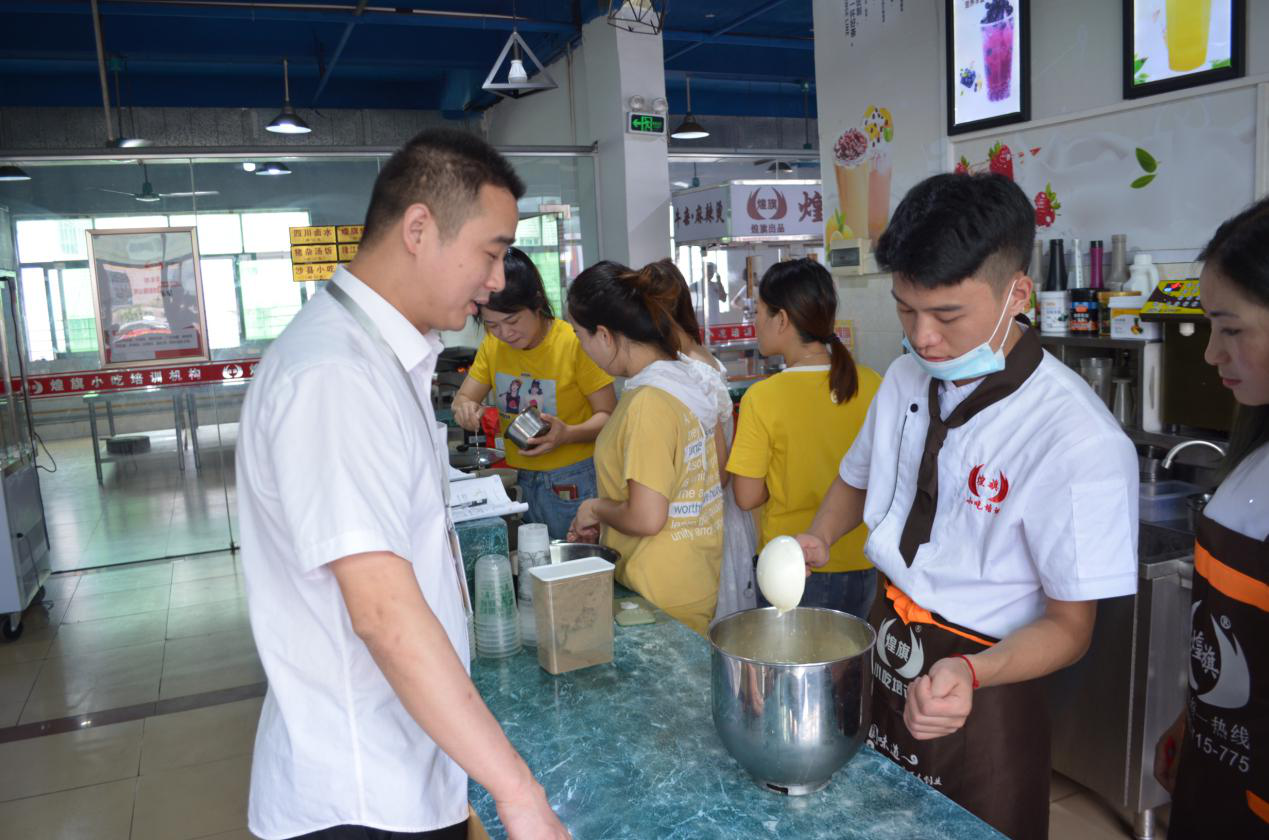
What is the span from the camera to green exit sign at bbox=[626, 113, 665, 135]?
20.2 feet

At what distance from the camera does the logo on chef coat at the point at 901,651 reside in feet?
5.01

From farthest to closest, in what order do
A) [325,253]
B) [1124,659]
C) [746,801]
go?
[325,253], [1124,659], [746,801]

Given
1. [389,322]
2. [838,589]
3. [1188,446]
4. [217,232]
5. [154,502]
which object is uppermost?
[217,232]

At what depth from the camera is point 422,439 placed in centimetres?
120

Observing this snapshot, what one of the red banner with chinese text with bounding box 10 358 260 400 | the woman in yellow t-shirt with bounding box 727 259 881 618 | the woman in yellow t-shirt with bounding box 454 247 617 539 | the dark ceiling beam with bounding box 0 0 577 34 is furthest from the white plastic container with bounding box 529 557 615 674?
the dark ceiling beam with bounding box 0 0 577 34

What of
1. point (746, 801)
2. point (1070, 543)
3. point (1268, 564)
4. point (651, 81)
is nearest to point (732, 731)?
point (746, 801)

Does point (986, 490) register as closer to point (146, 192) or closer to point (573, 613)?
point (573, 613)

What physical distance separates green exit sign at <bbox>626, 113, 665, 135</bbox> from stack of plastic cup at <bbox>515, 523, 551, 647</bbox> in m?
4.71

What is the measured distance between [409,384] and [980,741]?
111 cm

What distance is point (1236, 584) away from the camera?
1296mm

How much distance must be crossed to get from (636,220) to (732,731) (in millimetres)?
5312

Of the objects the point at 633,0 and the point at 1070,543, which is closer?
the point at 1070,543

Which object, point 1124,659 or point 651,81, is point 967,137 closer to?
point 1124,659

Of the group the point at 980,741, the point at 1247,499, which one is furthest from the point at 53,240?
the point at 1247,499
